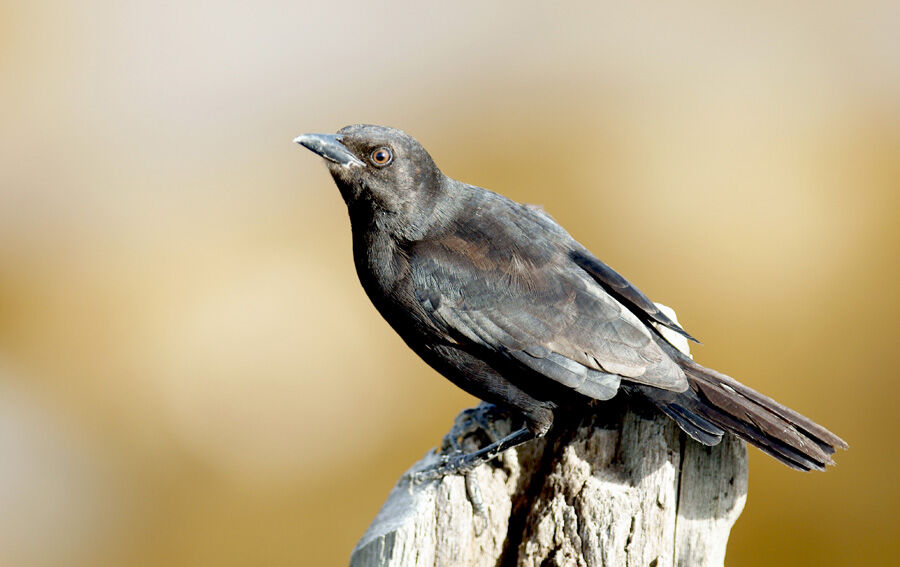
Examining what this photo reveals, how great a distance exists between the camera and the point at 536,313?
3.91 metres

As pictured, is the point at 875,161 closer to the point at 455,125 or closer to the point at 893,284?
the point at 893,284

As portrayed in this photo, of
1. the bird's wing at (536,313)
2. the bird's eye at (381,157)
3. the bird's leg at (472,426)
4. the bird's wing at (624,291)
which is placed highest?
the bird's eye at (381,157)

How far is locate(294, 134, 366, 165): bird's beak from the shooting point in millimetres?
3990

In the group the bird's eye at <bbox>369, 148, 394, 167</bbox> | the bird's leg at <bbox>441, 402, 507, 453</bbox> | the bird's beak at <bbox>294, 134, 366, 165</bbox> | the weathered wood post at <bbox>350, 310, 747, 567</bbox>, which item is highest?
the bird's eye at <bbox>369, 148, 394, 167</bbox>

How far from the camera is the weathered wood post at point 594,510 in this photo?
11.6 feet

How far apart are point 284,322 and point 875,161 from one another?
4763 millimetres

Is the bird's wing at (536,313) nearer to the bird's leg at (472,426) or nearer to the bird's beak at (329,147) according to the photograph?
the bird's beak at (329,147)

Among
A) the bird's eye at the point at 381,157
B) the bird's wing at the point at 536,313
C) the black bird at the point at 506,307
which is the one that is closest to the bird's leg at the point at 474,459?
the black bird at the point at 506,307

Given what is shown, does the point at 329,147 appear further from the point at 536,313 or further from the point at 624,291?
the point at 624,291

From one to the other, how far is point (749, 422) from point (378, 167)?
75.3 inches

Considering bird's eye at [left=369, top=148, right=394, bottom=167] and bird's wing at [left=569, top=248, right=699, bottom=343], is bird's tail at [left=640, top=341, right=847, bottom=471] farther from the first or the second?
bird's eye at [left=369, top=148, right=394, bottom=167]

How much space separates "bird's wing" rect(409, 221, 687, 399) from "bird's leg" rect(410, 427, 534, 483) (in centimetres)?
39

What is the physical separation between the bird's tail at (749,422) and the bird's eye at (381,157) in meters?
1.49

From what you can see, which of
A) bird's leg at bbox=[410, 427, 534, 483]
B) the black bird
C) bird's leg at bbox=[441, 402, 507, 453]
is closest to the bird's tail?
the black bird
